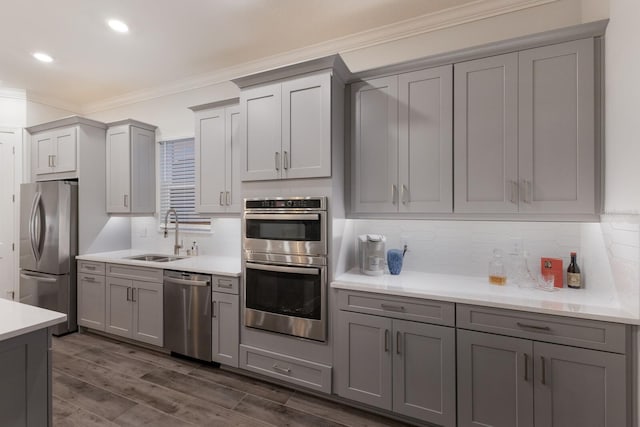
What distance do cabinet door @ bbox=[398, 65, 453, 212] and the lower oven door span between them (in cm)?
93

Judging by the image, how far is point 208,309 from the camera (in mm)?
2766

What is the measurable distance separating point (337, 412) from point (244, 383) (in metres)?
0.86

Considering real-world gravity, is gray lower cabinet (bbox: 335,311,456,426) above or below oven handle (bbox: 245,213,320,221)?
below

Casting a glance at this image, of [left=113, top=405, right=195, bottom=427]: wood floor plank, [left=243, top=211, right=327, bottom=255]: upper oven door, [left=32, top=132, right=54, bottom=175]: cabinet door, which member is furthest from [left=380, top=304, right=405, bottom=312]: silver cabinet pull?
[left=32, top=132, right=54, bottom=175]: cabinet door

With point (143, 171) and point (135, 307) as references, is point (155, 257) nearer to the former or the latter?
point (135, 307)

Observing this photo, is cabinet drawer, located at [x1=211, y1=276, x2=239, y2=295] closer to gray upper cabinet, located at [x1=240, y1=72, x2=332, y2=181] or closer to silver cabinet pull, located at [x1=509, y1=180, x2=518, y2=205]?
gray upper cabinet, located at [x1=240, y1=72, x2=332, y2=181]

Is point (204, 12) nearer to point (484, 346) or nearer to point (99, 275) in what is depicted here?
point (99, 275)

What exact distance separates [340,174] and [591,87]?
168 cm

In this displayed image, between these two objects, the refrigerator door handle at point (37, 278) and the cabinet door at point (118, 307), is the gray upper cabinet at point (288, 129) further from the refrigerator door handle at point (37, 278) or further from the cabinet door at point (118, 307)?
the refrigerator door handle at point (37, 278)

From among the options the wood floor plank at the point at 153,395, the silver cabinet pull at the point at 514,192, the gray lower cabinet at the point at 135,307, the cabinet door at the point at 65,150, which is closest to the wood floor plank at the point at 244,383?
the wood floor plank at the point at 153,395

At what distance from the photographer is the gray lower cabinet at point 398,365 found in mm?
1915

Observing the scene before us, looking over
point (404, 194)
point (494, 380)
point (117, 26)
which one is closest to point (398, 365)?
point (494, 380)

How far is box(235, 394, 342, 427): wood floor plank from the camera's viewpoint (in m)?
2.10

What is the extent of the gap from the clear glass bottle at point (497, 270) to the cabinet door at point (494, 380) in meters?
0.52
